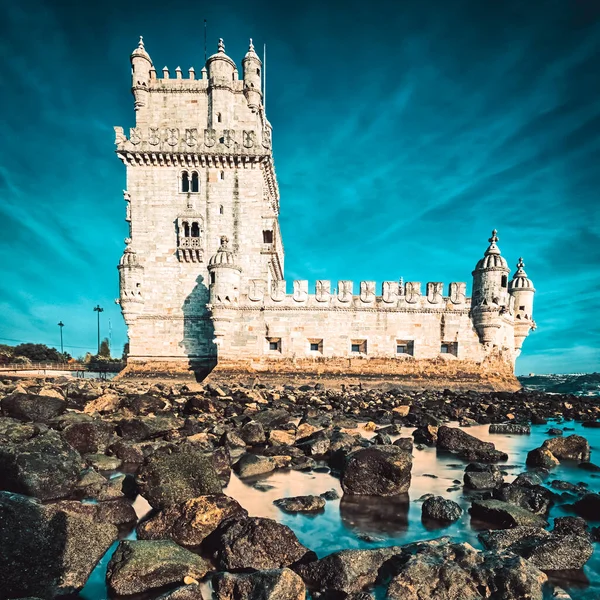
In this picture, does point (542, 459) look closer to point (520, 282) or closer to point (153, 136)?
point (520, 282)

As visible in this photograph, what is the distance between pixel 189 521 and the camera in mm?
4867

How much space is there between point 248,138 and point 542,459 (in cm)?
2356

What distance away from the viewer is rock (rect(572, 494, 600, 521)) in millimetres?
5805

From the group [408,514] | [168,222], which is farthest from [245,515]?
[168,222]

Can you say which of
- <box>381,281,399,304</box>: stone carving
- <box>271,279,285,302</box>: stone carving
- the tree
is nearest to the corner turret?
<box>381,281,399,304</box>: stone carving

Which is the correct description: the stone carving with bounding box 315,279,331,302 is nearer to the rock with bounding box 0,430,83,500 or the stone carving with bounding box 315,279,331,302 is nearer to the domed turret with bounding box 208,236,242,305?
the domed turret with bounding box 208,236,242,305

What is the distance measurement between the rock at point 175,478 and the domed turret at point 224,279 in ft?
53.8

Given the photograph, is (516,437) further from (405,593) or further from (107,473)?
(107,473)

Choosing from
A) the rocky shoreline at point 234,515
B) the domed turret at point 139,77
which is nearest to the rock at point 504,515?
the rocky shoreline at point 234,515

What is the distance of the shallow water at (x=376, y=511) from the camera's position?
4.53 metres

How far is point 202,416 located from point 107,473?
499 centimetres

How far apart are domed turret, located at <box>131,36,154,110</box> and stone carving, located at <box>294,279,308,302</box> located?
54.1 feet

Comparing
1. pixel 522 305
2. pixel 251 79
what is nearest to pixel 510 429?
pixel 522 305

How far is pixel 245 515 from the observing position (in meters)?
5.16
